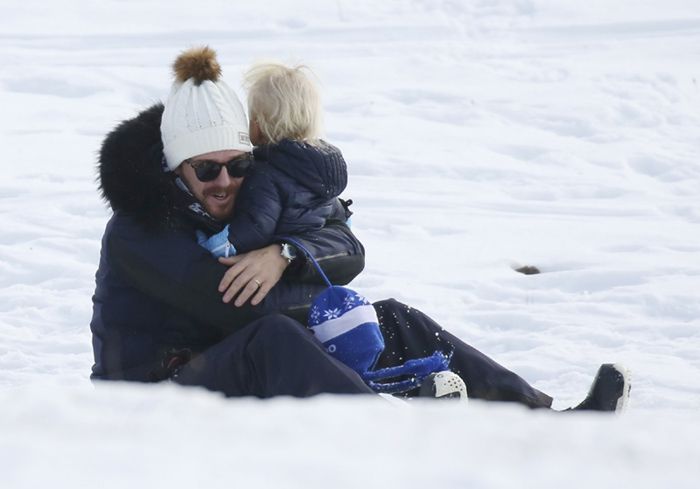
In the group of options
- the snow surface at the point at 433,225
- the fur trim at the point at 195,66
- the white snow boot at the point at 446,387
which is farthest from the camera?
the fur trim at the point at 195,66

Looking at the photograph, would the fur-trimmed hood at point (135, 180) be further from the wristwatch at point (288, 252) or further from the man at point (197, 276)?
the wristwatch at point (288, 252)

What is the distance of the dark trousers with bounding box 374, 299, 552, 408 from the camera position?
3.52 meters

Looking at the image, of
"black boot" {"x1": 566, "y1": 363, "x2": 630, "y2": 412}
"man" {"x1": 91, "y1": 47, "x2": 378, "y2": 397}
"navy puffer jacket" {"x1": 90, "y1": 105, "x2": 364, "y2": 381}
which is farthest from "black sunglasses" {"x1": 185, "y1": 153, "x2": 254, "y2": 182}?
"black boot" {"x1": 566, "y1": 363, "x2": 630, "y2": 412}

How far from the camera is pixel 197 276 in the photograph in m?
3.38

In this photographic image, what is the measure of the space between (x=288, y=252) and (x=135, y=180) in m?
0.47

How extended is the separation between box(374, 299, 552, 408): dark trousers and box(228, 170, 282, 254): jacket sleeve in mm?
432

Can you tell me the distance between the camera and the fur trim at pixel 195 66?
12.0ft

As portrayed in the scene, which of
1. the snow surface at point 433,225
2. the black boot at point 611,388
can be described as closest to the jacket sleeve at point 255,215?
the snow surface at point 433,225

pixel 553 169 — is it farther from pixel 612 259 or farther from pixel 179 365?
pixel 179 365

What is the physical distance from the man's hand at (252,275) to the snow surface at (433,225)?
0.66 metres

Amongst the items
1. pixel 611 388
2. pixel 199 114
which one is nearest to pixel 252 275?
pixel 199 114

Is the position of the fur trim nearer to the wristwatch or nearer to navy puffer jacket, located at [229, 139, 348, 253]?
navy puffer jacket, located at [229, 139, 348, 253]

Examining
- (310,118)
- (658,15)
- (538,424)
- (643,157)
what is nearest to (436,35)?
(658,15)

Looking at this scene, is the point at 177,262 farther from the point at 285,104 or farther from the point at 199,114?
the point at 285,104
